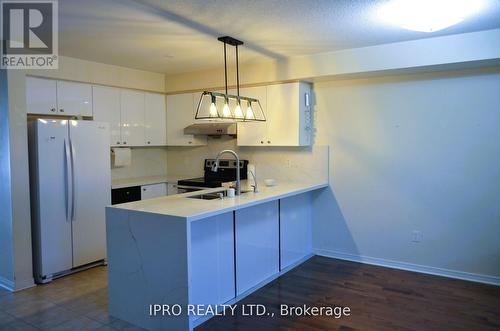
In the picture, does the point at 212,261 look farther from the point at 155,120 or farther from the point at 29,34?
the point at 155,120

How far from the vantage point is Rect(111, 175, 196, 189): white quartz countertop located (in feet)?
15.8

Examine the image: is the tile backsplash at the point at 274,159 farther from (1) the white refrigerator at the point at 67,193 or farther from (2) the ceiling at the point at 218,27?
(1) the white refrigerator at the point at 67,193

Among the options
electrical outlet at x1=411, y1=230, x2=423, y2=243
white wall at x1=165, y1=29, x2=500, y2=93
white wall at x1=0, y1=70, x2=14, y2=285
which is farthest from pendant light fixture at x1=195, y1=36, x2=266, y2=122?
electrical outlet at x1=411, y1=230, x2=423, y2=243

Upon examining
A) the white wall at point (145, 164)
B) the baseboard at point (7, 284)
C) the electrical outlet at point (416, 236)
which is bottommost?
the baseboard at point (7, 284)

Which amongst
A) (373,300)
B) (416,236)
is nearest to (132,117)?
(373,300)

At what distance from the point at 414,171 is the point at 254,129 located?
1927 mm

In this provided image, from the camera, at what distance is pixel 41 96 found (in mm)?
4047

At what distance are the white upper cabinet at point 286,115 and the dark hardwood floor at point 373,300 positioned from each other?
150 centimetres

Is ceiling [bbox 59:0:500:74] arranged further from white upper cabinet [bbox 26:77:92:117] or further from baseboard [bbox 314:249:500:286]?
baseboard [bbox 314:249:500:286]

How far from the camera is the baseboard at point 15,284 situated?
3600 mm

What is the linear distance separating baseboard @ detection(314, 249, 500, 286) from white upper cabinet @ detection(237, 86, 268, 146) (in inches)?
61.7

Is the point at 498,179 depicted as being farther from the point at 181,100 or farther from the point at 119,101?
the point at 119,101

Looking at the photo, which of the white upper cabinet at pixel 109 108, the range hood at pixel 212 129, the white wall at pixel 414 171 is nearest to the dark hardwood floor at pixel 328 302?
the white wall at pixel 414 171

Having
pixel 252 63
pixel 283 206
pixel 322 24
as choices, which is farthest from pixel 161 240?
pixel 252 63
